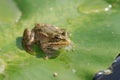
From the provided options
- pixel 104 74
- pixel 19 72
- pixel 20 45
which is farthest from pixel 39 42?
pixel 104 74

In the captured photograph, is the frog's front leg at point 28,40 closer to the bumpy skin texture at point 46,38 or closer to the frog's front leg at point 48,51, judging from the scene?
the bumpy skin texture at point 46,38

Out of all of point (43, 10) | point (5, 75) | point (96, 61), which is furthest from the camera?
point (43, 10)

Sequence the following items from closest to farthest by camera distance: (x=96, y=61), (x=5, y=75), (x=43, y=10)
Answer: (x=5, y=75), (x=96, y=61), (x=43, y=10)

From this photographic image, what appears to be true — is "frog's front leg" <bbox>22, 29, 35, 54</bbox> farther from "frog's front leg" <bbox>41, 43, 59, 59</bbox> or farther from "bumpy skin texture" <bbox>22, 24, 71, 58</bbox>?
"frog's front leg" <bbox>41, 43, 59, 59</bbox>

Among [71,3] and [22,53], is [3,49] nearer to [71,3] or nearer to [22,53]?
[22,53]

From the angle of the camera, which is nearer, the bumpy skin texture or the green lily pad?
the green lily pad

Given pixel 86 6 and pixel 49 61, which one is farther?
pixel 86 6

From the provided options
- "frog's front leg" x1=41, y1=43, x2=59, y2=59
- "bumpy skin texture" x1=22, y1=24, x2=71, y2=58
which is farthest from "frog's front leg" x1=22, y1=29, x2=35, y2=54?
"frog's front leg" x1=41, y1=43, x2=59, y2=59

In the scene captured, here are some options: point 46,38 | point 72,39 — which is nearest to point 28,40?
point 46,38
